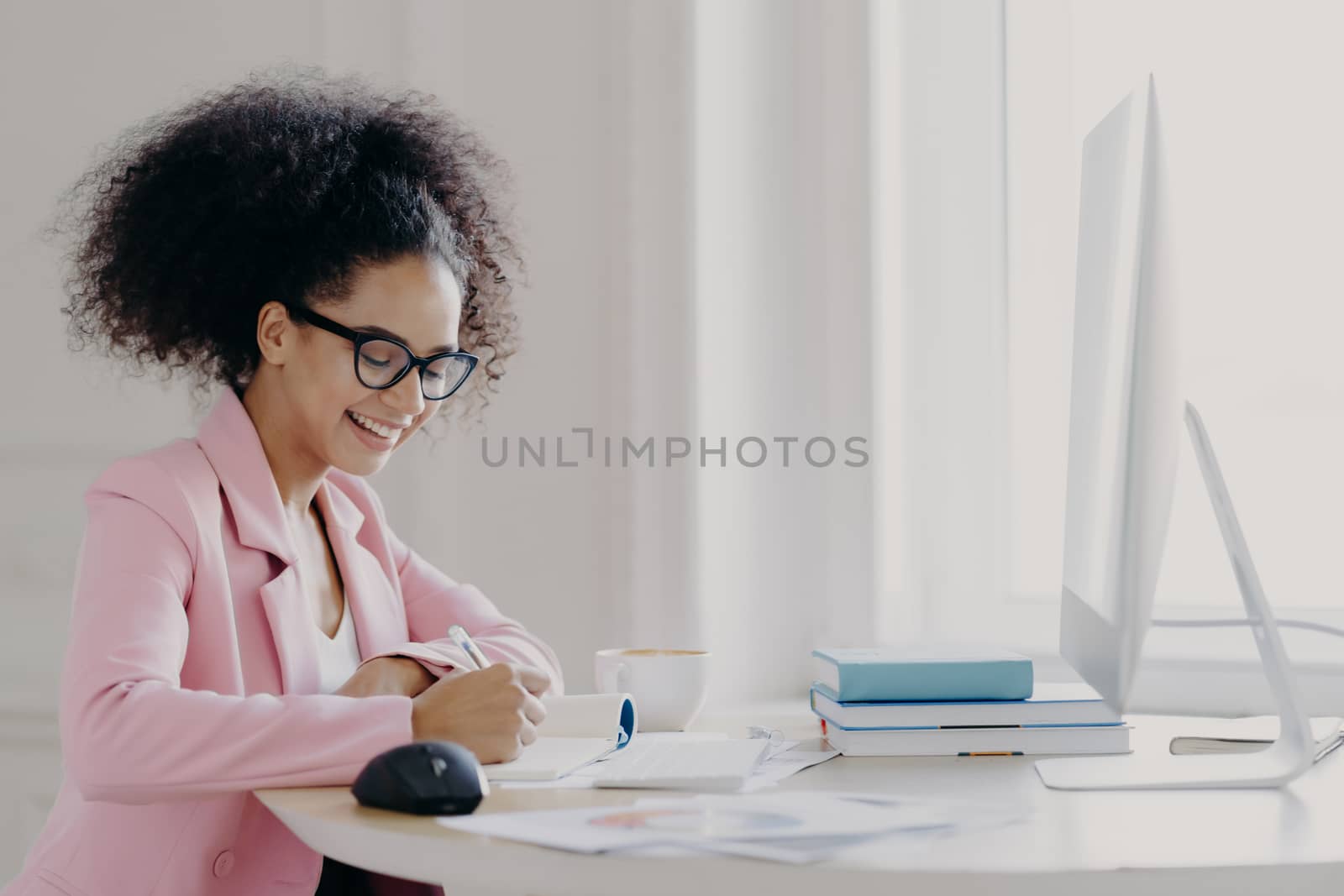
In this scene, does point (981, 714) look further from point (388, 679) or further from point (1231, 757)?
point (388, 679)

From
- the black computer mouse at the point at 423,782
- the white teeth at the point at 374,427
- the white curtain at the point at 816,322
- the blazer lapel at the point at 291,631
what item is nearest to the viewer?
the black computer mouse at the point at 423,782

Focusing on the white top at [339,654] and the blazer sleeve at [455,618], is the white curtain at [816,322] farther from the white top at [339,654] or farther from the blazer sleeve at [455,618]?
the white top at [339,654]

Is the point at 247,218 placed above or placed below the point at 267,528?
above

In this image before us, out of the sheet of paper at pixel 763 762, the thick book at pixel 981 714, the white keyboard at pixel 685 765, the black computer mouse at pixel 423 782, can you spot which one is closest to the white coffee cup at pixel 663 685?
the sheet of paper at pixel 763 762

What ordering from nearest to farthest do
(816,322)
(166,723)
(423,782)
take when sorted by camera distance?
1. (423,782)
2. (166,723)
3. (816,322)

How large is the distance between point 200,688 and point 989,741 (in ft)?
2.39

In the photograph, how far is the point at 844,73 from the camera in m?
1.88

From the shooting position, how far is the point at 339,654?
1.32 m

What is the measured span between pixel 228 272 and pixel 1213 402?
1.39 m

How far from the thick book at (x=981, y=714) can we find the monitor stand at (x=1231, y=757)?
52 mm

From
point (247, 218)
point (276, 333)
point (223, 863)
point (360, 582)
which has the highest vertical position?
point (247, 218)

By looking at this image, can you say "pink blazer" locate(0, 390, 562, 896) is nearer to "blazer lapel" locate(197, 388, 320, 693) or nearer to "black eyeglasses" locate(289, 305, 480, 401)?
"blazer lapel" locate(197, 388, 320, 693)

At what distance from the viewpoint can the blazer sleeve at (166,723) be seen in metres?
0.95

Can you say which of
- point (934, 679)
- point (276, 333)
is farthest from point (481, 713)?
point (276, 333)
